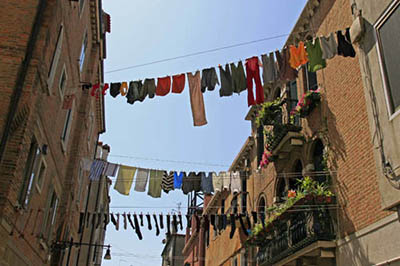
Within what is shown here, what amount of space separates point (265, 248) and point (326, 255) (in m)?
4.81

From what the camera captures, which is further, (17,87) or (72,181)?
(72,181)

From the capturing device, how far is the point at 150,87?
11547mm

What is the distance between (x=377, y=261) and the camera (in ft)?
28.3

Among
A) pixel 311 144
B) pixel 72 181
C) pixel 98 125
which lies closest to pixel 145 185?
pixel 72 181

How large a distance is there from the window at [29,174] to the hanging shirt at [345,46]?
8269mm

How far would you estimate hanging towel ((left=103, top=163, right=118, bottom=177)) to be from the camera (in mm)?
14688

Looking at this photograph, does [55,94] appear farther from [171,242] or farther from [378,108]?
[171,242]

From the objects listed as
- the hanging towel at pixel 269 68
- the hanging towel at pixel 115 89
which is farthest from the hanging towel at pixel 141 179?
the hanging towel at pixel 269 68

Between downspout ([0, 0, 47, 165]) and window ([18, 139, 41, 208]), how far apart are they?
1608mm

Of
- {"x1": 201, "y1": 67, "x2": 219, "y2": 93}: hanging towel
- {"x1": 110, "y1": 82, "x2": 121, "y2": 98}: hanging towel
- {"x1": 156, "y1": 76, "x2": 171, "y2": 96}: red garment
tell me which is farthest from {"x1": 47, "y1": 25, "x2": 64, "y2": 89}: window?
{"x1": 201, "y1": 67, "x2": 219, "y2": 93}: hanging towel

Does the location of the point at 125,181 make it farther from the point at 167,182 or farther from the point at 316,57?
the point at 316,57

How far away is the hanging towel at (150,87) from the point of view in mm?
11531

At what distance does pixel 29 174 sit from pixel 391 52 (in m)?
8.81

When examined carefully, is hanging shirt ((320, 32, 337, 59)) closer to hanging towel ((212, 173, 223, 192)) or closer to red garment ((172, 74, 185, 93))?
red garment ((172, 74, 185, 93))
